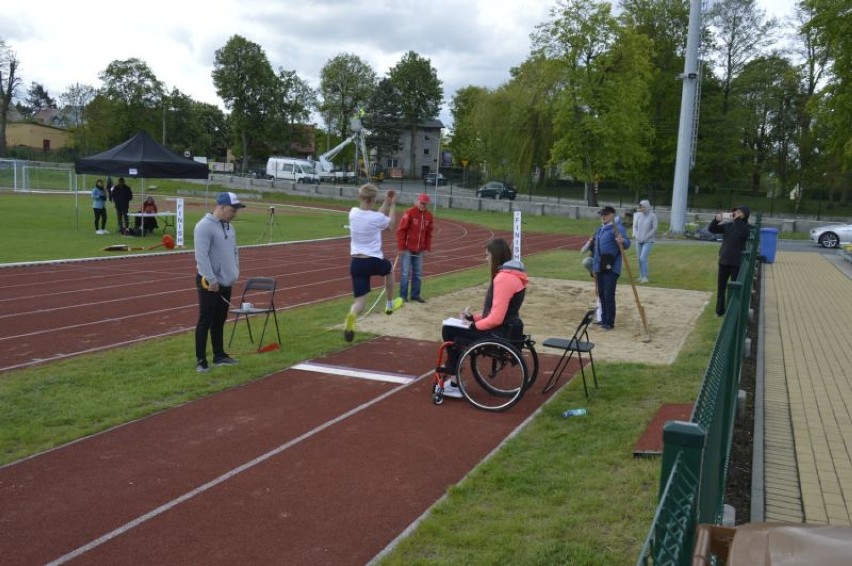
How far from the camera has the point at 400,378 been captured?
8133mm

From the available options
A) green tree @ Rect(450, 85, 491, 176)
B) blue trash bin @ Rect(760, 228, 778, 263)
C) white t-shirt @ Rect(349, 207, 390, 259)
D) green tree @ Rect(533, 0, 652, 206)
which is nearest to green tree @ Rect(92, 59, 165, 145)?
green tree @ Rect(450, 85, 491, 176)

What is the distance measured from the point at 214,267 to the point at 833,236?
1131 inches

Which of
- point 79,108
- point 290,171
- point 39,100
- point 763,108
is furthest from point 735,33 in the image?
point 39,100

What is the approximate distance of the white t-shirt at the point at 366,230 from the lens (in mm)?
9602

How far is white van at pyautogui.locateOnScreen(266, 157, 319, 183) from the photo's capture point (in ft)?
211

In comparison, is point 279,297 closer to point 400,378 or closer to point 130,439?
point 400,378

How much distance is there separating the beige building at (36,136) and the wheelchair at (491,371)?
103 m

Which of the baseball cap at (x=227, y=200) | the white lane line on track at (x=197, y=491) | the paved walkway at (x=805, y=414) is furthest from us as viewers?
the baseball cap at (x=227, y=200)

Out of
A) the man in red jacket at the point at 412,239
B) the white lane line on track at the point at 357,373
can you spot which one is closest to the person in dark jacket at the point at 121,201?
the man in red jacket at the point at 412,239

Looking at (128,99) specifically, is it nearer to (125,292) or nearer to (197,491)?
(125,292)

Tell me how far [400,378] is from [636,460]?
316 centimetres

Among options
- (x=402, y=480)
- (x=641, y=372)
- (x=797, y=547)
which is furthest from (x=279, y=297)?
(x=797, y=547)

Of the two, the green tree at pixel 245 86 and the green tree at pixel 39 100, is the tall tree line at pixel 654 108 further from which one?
the green tree at pixel 39 100

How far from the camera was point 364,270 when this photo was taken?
9.62 metres
